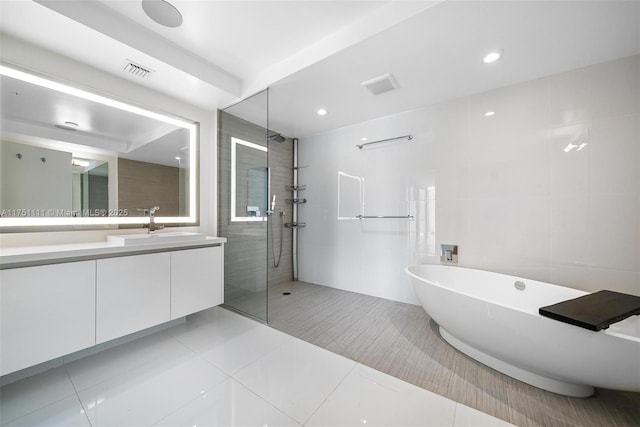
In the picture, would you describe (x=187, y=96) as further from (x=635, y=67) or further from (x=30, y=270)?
(x=635, y=67)

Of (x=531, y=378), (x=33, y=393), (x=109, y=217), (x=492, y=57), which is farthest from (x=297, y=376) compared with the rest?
(x=492, y=57)

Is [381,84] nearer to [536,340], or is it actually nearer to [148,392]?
[536,340]

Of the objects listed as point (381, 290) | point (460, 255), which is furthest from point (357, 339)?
point (460, 255)

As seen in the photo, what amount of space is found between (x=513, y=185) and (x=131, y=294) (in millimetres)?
3509

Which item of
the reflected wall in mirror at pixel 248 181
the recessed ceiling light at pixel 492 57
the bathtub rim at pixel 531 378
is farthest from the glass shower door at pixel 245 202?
the recessed ceiling light at pixel 492 57

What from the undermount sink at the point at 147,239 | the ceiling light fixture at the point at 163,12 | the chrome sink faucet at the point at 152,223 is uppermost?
the ceiling light fixture at the point at 163,12

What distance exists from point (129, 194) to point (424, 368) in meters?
2.89

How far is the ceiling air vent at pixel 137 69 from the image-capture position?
1920 mm

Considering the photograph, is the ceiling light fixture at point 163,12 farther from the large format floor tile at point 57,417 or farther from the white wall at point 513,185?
the large format floor tile at point 57,417

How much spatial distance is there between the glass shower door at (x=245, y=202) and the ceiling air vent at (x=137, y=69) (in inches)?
31.9

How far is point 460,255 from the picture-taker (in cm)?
253

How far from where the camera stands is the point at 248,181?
2520 mm

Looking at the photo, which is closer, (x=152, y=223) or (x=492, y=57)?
(x=492, y=57)

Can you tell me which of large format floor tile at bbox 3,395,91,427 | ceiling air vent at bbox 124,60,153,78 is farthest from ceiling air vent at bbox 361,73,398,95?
large format floor tile at bbox 3,395,91,427
